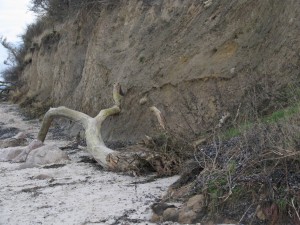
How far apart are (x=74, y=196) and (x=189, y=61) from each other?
5.19 m

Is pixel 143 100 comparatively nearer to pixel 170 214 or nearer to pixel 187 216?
pixel 170 214

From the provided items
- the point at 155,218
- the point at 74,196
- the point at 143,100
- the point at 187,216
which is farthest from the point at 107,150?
the point at 187,216

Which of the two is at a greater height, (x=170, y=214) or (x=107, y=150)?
(x=107, y=150)

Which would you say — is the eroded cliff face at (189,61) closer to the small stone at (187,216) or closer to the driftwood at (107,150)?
the driftwood at (107,150)

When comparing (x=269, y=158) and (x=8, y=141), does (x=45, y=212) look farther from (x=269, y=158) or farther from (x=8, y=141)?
(x=8, y=141)

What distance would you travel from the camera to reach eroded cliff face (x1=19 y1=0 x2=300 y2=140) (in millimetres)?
8914

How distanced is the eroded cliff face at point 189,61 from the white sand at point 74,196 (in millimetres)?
1851

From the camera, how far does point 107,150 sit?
30.5 feet

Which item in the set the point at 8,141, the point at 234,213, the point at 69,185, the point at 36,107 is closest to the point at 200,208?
the point at 234,213

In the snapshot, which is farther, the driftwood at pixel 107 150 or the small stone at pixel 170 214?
the driftwood at pixel 107 150

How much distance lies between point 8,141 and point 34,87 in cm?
1170

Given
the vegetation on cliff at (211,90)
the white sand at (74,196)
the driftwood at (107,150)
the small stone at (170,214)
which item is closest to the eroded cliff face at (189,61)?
the vegetation on cliff at (211,90)

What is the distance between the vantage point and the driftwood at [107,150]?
26.7 ft

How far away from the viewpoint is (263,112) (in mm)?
8297
